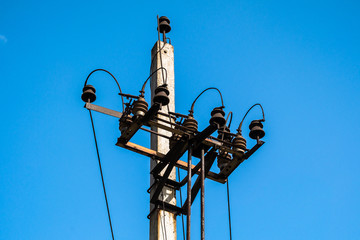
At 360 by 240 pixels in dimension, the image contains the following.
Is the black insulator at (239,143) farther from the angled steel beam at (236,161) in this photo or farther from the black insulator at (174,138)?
the black insulator at (174,138)

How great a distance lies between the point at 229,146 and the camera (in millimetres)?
Answer: 7609

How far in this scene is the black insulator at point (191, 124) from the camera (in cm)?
723

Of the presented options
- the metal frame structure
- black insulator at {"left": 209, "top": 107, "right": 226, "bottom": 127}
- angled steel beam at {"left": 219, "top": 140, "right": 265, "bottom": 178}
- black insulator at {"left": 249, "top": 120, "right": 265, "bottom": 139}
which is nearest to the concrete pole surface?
the metal frame structure

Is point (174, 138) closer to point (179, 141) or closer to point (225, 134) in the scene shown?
point (179, 141)

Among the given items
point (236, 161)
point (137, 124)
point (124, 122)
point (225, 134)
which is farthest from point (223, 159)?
point (124, 122)

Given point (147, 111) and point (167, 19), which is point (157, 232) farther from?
point (167, 19)

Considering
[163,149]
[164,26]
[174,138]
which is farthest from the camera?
[164,26]

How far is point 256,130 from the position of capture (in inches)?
305

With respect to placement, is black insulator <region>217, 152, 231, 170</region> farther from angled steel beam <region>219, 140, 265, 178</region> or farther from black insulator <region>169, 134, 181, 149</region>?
black insulator <region>169, 134, 181, 149</region>

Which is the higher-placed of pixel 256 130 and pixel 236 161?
pixel 256 130

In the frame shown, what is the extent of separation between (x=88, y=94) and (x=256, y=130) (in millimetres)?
2155

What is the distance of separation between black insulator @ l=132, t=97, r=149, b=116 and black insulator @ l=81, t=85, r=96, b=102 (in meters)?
0.64

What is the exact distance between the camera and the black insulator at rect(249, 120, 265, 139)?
7.75m

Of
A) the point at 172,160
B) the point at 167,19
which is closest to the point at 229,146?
the point at 172,160
